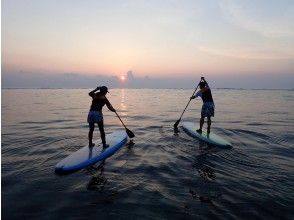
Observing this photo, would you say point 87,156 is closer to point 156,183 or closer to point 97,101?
point 97,101

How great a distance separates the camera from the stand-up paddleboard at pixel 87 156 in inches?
332

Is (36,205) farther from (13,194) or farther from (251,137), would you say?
(251,137)

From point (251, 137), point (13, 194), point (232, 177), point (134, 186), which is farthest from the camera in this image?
point (251, 137)

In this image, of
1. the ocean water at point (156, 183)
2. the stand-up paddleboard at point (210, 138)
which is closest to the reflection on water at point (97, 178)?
the ocean water at point (156, 183)

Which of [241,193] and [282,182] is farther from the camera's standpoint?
[282,182]

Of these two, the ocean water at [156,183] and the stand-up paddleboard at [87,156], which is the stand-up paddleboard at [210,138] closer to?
the ocean water at [156,183]

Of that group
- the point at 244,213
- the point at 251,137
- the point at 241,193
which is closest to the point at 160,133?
the point at 251,137

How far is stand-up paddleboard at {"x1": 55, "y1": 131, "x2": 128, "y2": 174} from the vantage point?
27.7 ft

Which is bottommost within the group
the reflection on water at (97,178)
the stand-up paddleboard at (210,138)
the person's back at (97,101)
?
the reflection on water at (97,178)

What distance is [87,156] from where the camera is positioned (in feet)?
31.0

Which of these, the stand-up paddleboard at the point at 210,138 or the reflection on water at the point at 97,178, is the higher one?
the stand-up paddleboard at the point at 210,138

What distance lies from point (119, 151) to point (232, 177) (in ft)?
16.8

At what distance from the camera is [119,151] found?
11.7m

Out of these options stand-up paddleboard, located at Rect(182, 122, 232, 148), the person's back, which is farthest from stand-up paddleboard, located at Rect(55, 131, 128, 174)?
stand-up paddleboard, located at Rect(182, 122, 232, 148)
